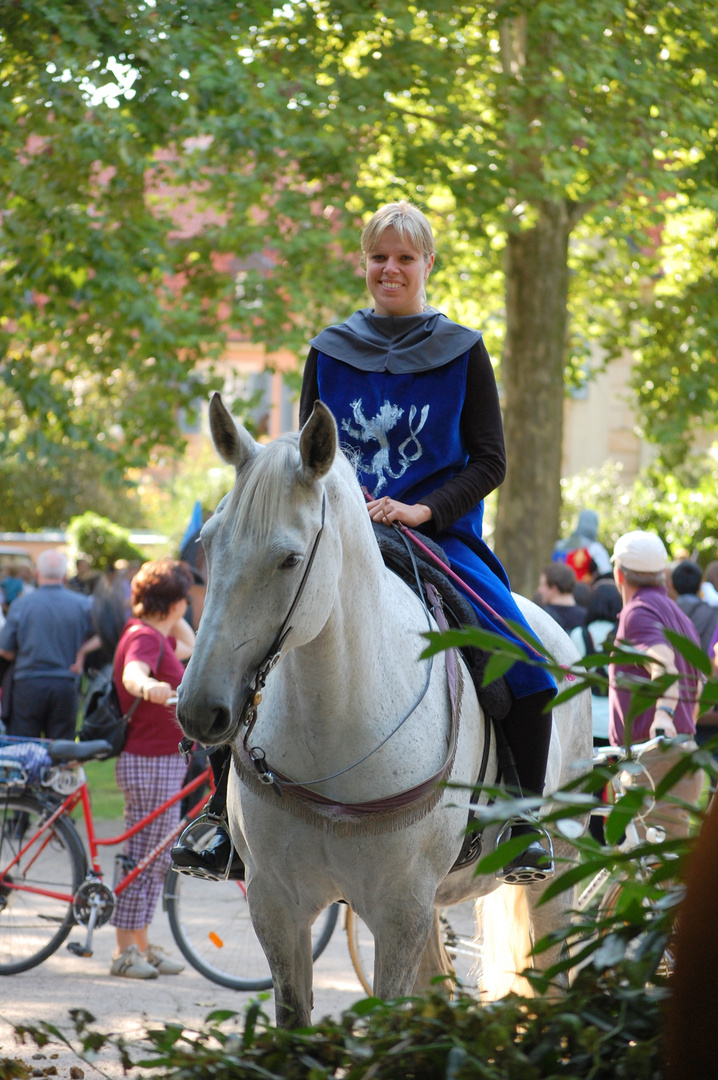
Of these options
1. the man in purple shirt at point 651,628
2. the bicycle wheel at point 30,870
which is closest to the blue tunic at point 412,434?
the man in purple shirt at point 651,628

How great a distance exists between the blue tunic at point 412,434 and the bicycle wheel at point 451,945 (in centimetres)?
147

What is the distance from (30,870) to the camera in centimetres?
713

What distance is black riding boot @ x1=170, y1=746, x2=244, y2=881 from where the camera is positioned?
380cm

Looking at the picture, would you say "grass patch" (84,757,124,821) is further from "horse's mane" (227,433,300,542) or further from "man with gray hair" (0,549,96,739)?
"horse's mane" (227,433,300,542)

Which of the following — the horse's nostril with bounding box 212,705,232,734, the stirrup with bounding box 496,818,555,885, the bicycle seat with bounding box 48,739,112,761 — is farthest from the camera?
the bicycle seat with bounding box 48,739,112,761

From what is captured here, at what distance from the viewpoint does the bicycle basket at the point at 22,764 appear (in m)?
6.89

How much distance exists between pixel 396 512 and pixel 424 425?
0.37m

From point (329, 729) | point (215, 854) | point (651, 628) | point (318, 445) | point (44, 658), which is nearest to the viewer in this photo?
point (318, 445)

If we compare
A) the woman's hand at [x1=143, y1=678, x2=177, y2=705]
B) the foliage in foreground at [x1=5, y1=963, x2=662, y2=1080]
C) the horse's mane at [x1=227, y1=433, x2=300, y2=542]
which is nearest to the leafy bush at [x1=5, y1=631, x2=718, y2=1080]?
the foliage in foreground at [x1=5, y1=963, x2=662, y2=1080]

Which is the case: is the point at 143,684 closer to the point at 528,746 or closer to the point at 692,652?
the point at 528,746

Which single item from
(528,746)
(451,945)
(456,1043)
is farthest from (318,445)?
(451,945)

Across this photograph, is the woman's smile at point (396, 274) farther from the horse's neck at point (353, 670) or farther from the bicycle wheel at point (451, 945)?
the bicycle wheel at point (451, 945)

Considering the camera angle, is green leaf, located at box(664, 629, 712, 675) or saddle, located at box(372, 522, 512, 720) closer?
green leaf, located at box(664, 629, 712, 675)

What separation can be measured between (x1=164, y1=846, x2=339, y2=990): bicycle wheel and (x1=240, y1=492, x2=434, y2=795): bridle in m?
3.63
